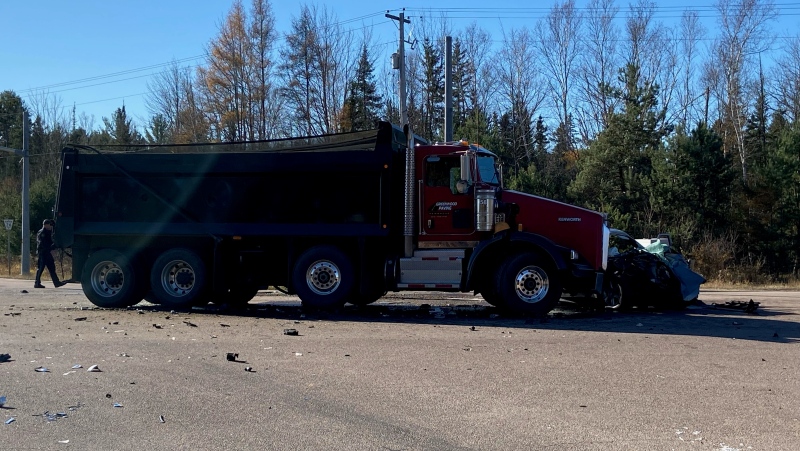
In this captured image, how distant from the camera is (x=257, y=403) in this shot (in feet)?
20.8

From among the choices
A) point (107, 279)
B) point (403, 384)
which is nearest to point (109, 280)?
point (107, 279)

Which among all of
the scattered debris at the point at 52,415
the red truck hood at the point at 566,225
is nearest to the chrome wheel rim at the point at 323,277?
the red truck hood at the point at 566,225

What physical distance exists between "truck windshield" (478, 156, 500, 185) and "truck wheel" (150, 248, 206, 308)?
5.24 m

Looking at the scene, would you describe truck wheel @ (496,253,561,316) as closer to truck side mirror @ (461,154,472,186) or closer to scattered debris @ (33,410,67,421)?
truck side mirror @ (461,154,472,186)

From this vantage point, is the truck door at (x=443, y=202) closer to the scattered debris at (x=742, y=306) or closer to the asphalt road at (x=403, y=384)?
the asphalt road at (x=403, y=384)

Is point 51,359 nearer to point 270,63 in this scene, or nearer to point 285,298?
point 285,298

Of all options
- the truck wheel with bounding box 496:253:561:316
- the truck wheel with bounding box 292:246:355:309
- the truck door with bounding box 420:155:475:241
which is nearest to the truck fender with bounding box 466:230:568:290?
the truck wheel with bounding box 496:253:561:316

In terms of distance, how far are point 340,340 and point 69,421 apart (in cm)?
434

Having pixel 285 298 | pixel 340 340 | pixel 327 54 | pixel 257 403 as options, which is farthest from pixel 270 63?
pixel 257 403

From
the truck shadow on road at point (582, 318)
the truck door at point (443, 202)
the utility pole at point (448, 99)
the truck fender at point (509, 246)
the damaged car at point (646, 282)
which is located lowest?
the truck shadow on road at point (582, 318)

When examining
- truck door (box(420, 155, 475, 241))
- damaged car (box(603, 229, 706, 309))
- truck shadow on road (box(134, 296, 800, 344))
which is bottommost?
truck shadow on road (box(134, 296, 800, 344))

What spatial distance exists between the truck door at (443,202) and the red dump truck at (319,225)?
0.06 ft

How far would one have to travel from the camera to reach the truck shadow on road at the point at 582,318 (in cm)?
1076

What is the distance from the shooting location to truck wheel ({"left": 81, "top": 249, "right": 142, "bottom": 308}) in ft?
44.2
